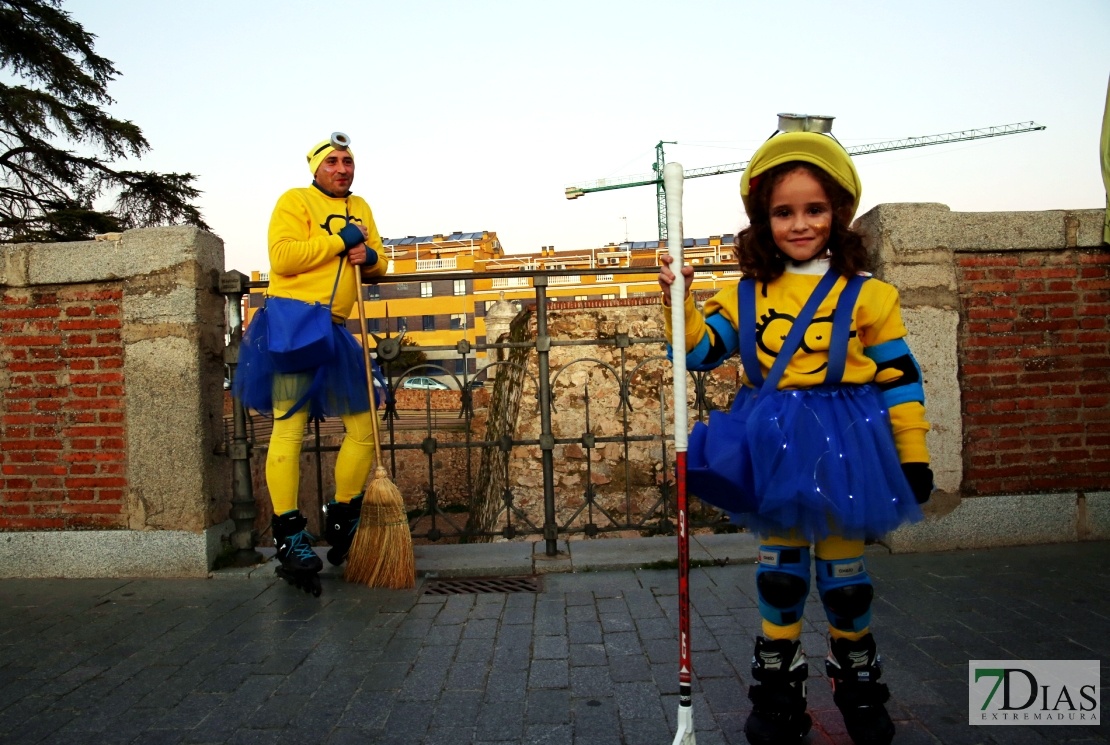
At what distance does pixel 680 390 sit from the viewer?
2137 millimetres

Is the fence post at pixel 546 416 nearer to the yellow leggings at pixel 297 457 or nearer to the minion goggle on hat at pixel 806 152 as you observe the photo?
the yellow leggings at pixel 297 457

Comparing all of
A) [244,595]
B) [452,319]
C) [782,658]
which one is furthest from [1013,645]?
[452,319]

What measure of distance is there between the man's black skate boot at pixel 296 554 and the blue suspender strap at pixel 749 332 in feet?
8.45

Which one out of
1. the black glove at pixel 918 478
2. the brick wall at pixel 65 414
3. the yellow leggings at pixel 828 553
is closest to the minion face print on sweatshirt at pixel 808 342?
the black glove at pixel 918 478

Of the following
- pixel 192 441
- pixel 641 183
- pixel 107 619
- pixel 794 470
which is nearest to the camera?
pixel 794 470

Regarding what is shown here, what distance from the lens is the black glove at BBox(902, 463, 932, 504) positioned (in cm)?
247

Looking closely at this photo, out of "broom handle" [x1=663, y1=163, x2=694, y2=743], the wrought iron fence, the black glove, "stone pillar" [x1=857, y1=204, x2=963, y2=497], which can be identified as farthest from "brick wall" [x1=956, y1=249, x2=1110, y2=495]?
"broom handle" [x1=663, y1=163, x2=694, y2=743]

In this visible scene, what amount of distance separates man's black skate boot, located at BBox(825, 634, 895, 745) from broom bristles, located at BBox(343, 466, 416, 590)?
2404 mm

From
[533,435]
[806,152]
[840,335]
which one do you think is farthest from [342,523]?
[533,435]

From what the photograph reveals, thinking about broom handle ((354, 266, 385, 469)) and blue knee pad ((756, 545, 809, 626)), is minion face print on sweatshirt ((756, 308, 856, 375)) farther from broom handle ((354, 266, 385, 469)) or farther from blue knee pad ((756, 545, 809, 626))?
broom handle ((354, 266, 385, 469))

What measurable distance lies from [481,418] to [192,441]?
28.5 ft

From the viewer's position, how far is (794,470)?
2359mm

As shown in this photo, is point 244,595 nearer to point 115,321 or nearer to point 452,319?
Answer: point 115,321

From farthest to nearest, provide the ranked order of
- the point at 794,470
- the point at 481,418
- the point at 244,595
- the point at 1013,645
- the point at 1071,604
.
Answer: the point at 481,418 < the point at 244,595 < the point at 1071,604 < the point at 1013,645 < the point at 794,470
